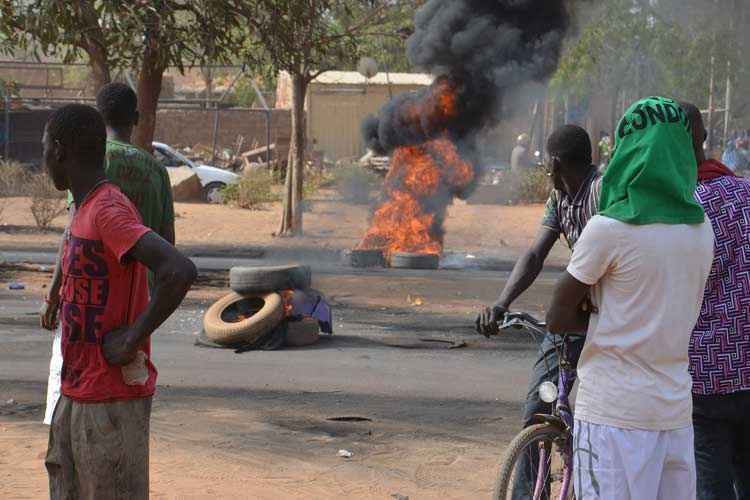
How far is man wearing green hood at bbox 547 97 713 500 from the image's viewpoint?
3115 mm

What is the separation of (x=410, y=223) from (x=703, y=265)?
49.7 feet

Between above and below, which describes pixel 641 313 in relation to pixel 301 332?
above

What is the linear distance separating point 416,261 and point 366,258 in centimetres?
74

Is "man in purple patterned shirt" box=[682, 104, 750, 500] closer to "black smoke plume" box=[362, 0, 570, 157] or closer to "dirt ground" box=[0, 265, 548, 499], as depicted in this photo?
"dirt ground" box=[0, 265, 548, 499]

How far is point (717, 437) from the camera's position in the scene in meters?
4.00

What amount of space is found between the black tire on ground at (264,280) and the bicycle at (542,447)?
5848mm

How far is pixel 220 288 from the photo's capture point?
13.8 meters

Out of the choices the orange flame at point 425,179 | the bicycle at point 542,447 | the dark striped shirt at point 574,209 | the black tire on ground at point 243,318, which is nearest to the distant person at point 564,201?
the dark striped shirt at point 574,209

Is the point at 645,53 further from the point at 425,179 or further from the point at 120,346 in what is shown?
Answer: the point at 120,346

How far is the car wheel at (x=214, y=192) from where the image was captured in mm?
27609

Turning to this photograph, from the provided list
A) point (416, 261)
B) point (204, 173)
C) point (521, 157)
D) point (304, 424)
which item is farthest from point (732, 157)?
point (304, 424)

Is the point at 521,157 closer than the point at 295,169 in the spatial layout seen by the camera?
No

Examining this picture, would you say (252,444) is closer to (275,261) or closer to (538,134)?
(275,261)

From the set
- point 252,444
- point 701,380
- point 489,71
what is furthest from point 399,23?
point 701,380
